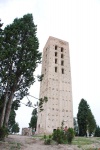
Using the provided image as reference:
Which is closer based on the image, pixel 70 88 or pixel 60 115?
pixel 60 115

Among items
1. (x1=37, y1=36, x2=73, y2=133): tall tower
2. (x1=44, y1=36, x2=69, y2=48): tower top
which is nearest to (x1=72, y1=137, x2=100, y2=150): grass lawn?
(x1=37, y1=36, x2=73, y2=133): tall tower

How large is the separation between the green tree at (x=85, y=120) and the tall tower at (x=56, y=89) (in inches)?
142

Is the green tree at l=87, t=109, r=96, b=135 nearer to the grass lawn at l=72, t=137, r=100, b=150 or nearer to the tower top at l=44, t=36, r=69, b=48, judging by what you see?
the tower top at l=44, t=36, r=69, b=48

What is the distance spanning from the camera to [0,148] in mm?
12891

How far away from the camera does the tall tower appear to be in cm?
3544

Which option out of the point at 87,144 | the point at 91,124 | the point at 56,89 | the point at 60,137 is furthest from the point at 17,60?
the point at 91,124

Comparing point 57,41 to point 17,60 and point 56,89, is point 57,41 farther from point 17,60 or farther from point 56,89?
point 17,60

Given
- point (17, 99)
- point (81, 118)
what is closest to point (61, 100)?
point (81, 118)

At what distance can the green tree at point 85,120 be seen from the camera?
124ft

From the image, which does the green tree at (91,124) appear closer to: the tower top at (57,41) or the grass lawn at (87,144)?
the tower top at (57,41)

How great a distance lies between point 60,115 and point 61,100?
295cm

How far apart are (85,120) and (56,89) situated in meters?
8.28

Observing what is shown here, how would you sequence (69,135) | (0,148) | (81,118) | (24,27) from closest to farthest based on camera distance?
(0,148)
(69,135)
(24,27)
(81,118)

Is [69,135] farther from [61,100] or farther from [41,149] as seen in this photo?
[61,100]
